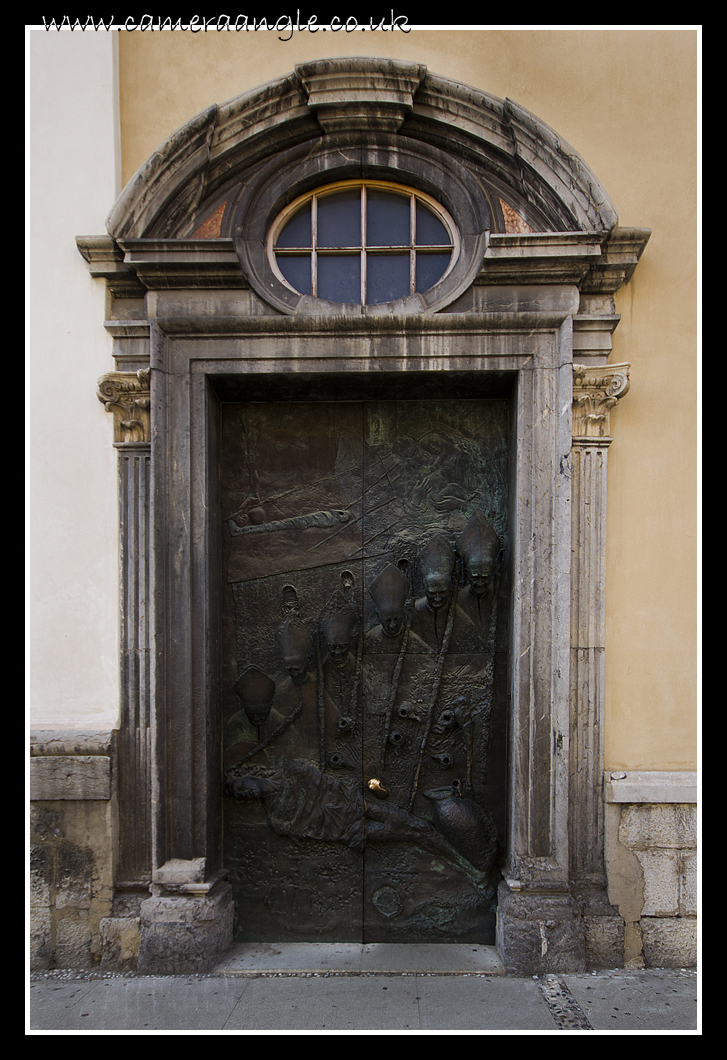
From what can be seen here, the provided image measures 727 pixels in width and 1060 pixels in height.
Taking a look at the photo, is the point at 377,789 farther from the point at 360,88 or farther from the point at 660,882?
the point at 360,88

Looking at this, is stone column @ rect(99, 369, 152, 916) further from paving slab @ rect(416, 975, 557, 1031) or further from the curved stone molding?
the curved stone molding

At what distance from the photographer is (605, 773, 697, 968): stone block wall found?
11.0ft

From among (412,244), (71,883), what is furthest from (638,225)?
(71,883)

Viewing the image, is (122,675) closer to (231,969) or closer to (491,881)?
(231,969)

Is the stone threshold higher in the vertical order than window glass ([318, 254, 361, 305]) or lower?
lower

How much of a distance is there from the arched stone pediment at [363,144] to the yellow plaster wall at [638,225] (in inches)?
9.3

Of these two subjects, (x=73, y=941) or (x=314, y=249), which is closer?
(x=73, y=941)

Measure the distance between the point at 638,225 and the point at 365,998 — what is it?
4.45 meters

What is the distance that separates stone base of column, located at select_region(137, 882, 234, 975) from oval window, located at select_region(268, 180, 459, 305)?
353 centimetres

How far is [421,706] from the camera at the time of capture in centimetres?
366

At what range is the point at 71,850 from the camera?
343 cm

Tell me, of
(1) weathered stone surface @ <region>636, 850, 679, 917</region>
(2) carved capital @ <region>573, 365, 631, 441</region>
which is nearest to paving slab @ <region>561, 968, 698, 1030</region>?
(1) weathered stone surface @ <region>636, 850, 679, 917</region>

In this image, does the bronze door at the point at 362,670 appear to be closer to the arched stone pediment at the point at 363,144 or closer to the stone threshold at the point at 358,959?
the stone threshold at the point at 358,959

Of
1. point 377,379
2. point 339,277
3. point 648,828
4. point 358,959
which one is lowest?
point 358,959
